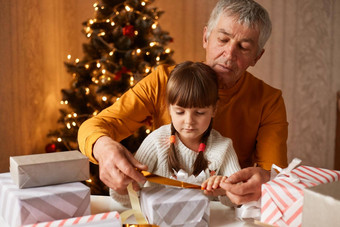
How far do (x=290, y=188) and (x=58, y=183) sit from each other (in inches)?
23.9

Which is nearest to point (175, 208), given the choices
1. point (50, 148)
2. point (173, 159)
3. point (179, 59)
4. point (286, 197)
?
point (286, 197)

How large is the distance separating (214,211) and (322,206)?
0.55 m

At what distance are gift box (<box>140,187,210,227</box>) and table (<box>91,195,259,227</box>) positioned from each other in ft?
0.25

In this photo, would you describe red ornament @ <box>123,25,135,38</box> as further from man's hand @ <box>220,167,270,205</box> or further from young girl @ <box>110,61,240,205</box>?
man's hand @ <box>220,167,270,205</box>

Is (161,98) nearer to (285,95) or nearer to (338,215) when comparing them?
(338,215)

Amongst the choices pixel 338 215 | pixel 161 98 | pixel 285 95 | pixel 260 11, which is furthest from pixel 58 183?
pixel 285 95

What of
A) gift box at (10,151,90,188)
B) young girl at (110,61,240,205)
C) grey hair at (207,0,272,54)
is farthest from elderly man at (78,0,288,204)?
gift box at (10,151,90,188)

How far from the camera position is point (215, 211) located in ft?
4.02

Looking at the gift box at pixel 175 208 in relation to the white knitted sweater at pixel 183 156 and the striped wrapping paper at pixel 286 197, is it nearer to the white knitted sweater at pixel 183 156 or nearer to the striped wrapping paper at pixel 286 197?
the striped wrapping paper at pixel 286 197

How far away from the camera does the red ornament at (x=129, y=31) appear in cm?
307

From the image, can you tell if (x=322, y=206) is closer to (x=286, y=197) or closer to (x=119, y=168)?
(x=286, y=197)

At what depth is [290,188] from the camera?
3.16 feet

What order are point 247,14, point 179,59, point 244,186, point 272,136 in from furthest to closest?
point 179,59, point 272,136, point 247,14, point 244,186

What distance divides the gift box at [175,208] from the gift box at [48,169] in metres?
0.20
